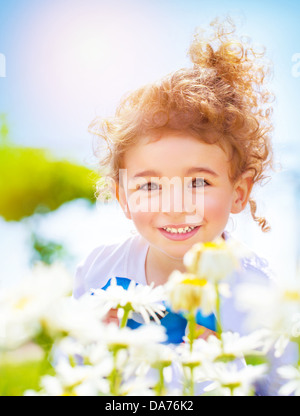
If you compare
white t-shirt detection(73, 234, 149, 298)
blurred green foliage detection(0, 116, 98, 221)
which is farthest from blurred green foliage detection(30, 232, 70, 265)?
white t-shirt detection(73, 234, 149, 298)

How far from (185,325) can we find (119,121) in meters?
0.46

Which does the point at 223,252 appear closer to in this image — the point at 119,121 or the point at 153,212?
the point at 153,212

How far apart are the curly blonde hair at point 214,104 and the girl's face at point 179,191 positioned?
1.7 inches

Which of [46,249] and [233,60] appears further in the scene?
[46,249]

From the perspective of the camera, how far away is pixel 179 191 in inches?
27.7

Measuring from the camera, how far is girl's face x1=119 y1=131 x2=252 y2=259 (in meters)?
0.72

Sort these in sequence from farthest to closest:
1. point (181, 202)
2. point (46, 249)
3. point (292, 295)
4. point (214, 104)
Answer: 1. point (46, 249)
2. point (214, 104)
3. point (181, 202)
4. point (292, 295)

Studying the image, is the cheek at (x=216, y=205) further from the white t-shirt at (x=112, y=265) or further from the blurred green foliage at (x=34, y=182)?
the blurred green foliage at (x=34, y=182)

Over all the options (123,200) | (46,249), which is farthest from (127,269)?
(46,249)

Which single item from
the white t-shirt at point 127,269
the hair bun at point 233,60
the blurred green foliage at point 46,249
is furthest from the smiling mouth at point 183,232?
the blurred green foliage at point 46,249

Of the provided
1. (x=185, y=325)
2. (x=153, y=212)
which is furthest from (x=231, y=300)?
(x=153, y=212)

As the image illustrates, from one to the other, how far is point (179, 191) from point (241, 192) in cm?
23

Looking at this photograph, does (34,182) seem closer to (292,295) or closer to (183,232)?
(183,232)
